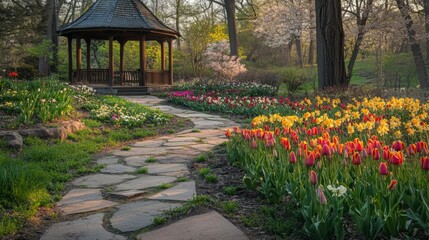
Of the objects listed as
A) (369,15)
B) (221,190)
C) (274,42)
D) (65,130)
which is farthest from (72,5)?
(221,190)

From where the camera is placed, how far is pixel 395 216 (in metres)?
2.56

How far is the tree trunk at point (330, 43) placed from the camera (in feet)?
35.3

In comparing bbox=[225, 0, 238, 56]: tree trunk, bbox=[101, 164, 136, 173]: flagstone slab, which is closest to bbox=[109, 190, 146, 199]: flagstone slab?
bbox=[101, 164, 136, 173]: flagstone slab

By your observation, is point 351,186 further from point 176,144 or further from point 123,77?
point 123,77

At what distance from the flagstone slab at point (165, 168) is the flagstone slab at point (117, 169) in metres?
0.23

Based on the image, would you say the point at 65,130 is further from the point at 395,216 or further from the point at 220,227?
the point at 395,216

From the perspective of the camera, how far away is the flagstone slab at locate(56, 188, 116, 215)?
372 centimetres

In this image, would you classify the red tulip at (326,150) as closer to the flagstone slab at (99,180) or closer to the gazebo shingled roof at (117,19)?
the flagstone slab at (99,180)

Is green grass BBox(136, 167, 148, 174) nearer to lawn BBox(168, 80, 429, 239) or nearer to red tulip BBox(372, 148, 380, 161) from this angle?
lawn BBox(168, 80, 429, 239)

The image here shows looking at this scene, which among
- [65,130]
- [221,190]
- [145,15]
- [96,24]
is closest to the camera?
[221,190]

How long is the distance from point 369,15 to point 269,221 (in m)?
19.9

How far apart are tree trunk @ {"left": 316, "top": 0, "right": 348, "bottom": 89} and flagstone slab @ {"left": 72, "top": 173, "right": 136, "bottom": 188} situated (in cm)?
762

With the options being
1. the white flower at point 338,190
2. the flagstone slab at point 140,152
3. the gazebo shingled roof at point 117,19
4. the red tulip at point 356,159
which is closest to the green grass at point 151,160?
the flagstone slab at point 140,152

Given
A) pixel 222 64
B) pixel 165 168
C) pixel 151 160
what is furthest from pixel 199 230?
pixel 222 64
